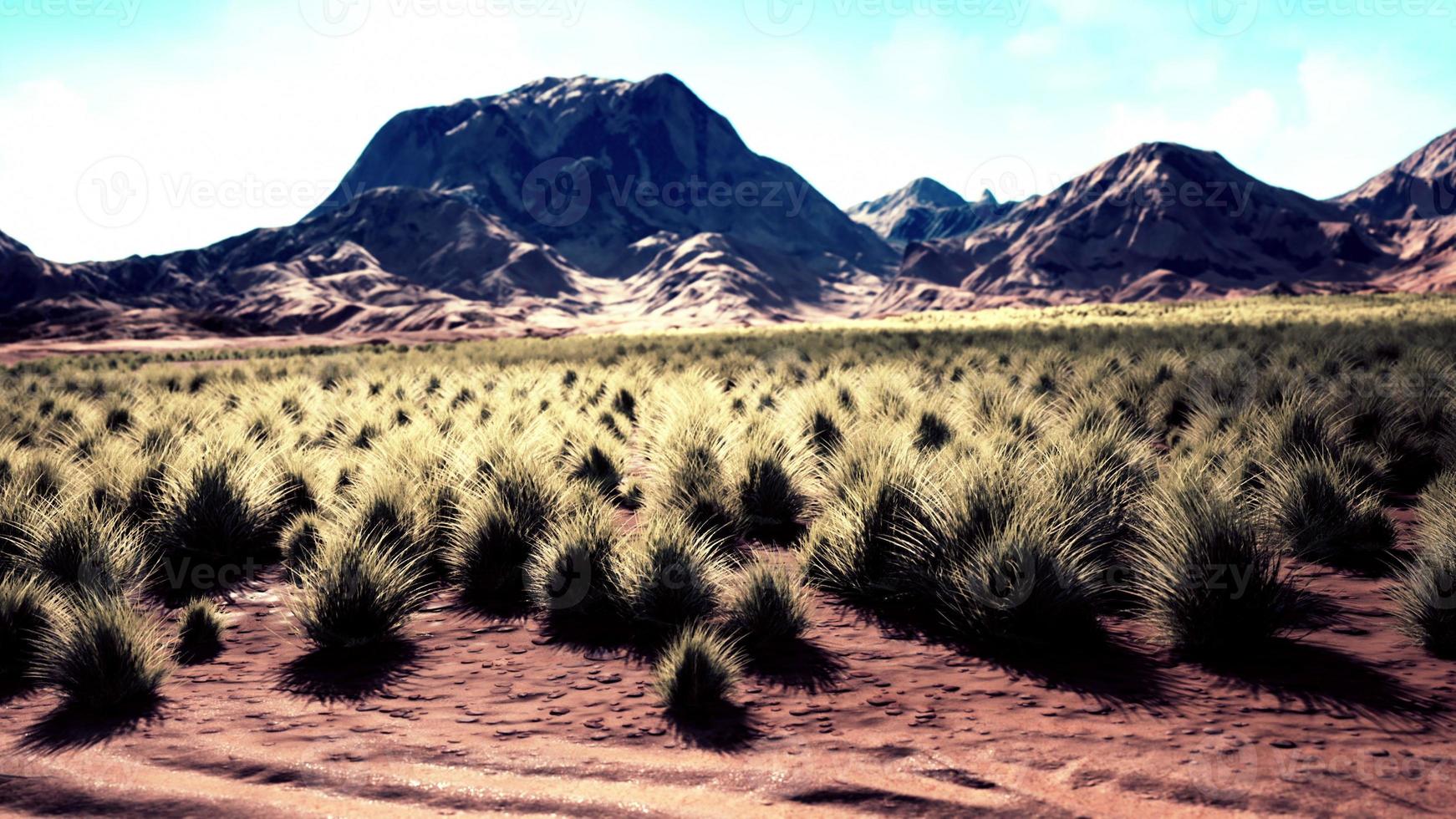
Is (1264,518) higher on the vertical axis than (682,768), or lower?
higher

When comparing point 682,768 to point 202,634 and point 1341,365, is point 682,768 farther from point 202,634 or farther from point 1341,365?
point 1341,365

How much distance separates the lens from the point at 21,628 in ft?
12.9

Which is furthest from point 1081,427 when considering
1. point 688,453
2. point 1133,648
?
point 1133,648

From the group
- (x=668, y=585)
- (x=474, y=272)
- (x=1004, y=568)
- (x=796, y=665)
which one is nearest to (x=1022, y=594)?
(x=1004, y=568)

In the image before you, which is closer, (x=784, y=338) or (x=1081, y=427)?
(x=1081, y=427)

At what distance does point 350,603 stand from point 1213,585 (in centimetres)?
424

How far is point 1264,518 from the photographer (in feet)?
16.3

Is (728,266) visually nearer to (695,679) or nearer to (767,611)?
(767,611)

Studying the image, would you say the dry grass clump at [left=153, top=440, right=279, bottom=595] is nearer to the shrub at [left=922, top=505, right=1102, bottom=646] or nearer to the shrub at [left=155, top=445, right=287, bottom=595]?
the shrub at [left=155, top=445, right=287, bottom=595]

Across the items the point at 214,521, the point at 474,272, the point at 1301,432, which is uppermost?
the point at 474,272

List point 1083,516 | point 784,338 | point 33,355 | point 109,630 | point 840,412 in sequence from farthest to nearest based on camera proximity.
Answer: point 33,355 → point 784,338 → point 840,412 → point 1083,516 → point 109,630

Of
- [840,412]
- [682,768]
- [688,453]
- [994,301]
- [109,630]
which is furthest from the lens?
[994,301]

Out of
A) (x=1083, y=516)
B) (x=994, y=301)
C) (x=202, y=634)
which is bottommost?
(x=202, y=634)

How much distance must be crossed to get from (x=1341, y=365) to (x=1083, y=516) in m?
9.99
